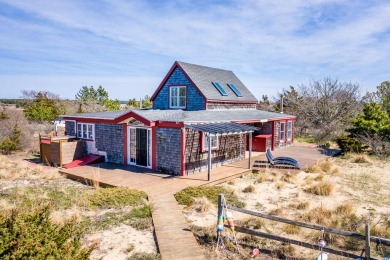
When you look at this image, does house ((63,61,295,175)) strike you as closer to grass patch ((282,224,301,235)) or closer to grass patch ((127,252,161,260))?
grass patch ((282,224,301,235))

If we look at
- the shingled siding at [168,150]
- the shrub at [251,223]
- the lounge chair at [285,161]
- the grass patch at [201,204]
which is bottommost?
the shrub at [251,223]

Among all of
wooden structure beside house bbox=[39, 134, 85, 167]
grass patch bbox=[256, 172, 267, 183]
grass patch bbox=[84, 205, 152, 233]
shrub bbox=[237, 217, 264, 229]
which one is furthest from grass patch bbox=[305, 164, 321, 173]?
wooden structure beside house bbox=[39, 134, 85, 167]

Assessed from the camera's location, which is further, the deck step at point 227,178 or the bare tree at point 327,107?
the bare tree at point 327,107

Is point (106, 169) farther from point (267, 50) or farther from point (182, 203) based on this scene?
point (267, 50)

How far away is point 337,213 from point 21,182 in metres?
13.7

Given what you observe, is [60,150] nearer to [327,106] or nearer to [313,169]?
[313,169]

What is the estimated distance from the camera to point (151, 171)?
14.6m

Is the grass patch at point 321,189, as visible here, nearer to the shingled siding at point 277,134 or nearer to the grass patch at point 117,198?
the grass patch at point 117,198

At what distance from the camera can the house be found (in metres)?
14.0

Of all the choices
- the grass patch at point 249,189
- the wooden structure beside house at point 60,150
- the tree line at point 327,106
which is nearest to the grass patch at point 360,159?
the tree line at point 327,106

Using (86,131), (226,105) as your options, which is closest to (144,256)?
(86,131)

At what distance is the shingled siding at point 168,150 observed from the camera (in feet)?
45.2

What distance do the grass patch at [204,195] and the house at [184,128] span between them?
1882 millimetres

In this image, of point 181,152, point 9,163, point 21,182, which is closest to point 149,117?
point 181,152
